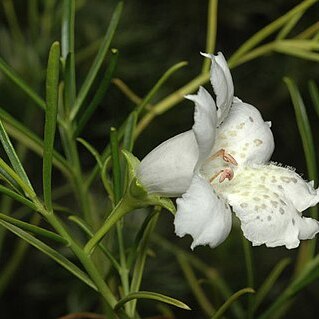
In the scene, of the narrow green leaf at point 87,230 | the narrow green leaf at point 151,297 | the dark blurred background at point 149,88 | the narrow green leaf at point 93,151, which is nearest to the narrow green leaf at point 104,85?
the narrow green leaf at point 93,151

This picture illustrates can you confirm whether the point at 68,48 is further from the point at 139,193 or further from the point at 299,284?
the point at 299,284

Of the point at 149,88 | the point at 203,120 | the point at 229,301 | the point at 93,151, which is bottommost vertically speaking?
the point at 149,88

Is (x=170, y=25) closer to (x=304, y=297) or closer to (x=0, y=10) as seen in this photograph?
(x=0, y=10)

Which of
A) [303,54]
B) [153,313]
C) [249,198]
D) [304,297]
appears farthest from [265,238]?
→ [304,297]

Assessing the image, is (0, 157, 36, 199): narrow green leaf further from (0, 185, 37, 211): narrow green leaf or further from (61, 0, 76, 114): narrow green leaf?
(61, 0, 76, 114): narrow green leaf

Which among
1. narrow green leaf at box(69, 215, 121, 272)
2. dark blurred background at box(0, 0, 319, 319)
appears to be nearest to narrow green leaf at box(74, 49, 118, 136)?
narrow green leaf at box(69, 215, 121, 272)

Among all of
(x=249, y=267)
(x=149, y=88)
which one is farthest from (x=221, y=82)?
(x=149, y=88)
